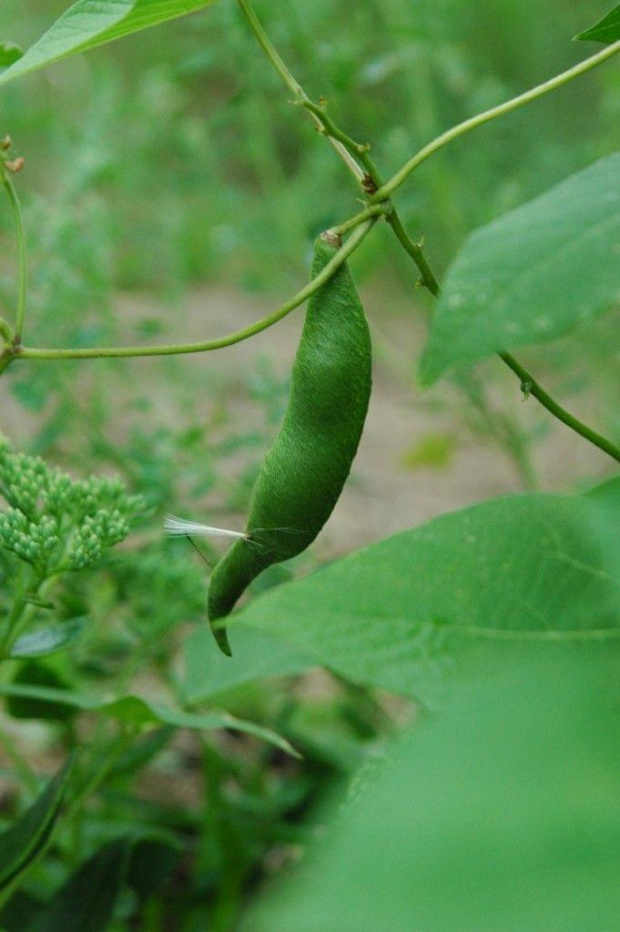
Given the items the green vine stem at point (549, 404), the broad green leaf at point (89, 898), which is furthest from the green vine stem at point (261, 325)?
the broad green leaf at point (89, 898)

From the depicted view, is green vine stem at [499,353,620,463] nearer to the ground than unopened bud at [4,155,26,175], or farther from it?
nearer to the ground

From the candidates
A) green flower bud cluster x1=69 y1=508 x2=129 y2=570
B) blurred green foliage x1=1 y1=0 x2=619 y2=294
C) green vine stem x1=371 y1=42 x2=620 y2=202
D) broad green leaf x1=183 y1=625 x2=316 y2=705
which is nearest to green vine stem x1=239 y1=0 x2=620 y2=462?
green vine stem x1=371 y1=42 x2=620 y2=202

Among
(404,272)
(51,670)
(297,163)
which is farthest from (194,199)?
(51,670)

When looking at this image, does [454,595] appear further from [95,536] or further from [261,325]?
[95,536]

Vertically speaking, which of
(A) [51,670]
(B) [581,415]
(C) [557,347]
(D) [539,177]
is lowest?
(B) [581,415]

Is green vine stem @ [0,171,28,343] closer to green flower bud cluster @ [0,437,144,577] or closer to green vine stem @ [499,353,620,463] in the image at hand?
green flower bud cluster @ [0,437,144,577]

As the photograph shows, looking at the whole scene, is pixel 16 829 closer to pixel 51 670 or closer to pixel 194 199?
pixel 51 670
